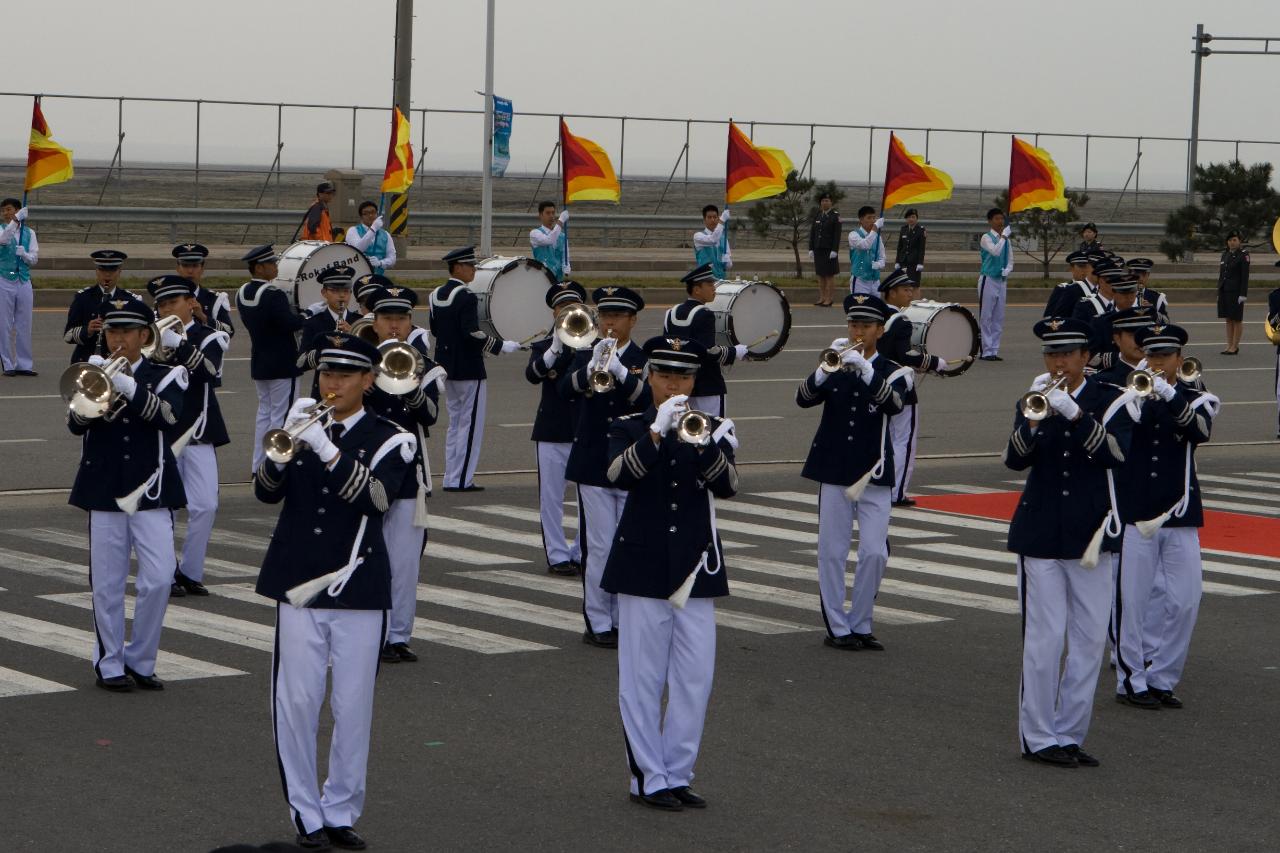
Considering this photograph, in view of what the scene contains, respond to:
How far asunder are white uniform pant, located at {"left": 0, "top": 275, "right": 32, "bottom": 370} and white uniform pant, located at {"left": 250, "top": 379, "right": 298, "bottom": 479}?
317 inches

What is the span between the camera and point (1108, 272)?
16156mm

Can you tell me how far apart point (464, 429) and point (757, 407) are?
22.3 ft

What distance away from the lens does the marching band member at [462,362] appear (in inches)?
663

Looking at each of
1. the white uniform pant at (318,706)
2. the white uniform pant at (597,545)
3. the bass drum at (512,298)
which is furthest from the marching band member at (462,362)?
the white uniform pant at (318,706)

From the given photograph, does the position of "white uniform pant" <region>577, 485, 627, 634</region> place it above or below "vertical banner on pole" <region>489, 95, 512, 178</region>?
below

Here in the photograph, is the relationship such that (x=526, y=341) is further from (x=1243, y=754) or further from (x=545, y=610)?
(x=1243, y=754)

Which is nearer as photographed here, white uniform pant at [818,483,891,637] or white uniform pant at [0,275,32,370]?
white uniform pant at [818,483,891,637]

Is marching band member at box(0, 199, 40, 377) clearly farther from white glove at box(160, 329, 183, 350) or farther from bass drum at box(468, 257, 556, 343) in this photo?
white glove at box(160, 329, 183, 350)

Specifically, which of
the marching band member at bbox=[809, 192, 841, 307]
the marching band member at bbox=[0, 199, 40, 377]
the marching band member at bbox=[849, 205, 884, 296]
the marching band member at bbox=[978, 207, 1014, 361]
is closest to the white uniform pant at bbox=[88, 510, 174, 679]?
the marching band member at bbox=[0, 199, 40, 377]

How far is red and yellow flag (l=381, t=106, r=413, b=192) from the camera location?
30.1 m

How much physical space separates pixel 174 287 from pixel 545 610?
327 centimetres

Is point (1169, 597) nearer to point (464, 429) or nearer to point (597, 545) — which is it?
point (597, 545)

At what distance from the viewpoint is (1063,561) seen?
30.3 ft

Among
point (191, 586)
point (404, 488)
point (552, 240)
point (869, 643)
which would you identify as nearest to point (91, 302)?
point (191, 586)
